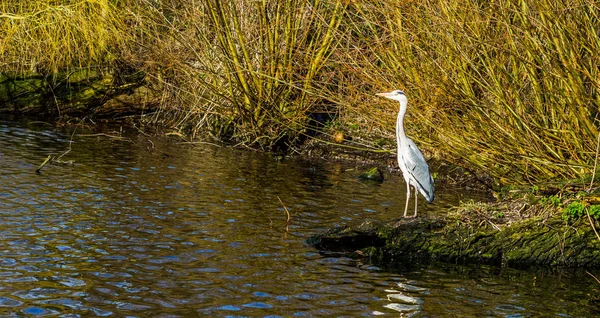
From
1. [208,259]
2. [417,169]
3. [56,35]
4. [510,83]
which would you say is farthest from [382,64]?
[56,35]

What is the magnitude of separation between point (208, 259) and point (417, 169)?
153 inches

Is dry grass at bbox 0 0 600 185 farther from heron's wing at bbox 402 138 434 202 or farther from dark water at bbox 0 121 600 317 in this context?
dark water at bbox 0 121 600 317

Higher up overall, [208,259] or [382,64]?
[382,64]

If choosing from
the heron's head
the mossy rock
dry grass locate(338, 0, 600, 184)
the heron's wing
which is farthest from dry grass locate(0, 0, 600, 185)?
the mossy rock

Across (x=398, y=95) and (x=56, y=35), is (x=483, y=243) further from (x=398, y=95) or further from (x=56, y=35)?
(x=56, y=35)

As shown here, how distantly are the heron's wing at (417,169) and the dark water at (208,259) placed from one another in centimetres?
157

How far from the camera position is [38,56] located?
84.7ft

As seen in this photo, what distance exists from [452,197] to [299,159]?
517 cm

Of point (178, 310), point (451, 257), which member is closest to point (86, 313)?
point (178, 310)

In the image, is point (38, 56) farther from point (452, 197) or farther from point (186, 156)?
point (452, 197)

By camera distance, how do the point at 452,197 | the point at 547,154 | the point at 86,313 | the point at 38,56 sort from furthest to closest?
the point at 38,56
the point at 452,197
the point at 547,154
the point at 86,313

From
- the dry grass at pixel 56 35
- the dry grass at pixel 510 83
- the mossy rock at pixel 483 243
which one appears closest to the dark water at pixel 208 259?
the mossy rock at pixel 483 243

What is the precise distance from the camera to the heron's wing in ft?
44.3

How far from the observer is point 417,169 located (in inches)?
533
